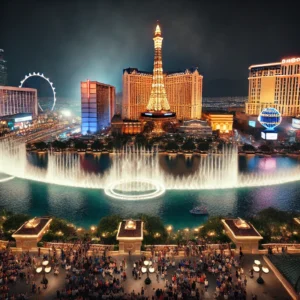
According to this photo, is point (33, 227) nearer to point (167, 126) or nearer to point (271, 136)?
point (271, 136)

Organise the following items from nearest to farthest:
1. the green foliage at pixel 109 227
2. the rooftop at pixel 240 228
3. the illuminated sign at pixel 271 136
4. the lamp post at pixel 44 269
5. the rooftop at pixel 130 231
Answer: the lamp post at pixel 44 269, the rooftop at pixel 130 231, the rooftop at pixel 240 228, the green foliage at pixel 109 227, the illuminated sign at pixel 271 136

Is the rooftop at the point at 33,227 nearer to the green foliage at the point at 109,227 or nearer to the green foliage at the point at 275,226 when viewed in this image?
the green foliage at the point at 109,227

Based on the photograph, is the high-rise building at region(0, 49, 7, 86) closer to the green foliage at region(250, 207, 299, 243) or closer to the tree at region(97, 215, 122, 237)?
the tree at region(97, 215, 122, 237)

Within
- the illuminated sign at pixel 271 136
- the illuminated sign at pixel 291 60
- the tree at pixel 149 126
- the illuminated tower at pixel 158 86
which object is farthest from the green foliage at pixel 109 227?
the illuminated sign at pixel 291 60

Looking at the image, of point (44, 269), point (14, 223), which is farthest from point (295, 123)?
point (44, 269)

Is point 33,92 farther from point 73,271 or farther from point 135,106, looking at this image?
point 73,271

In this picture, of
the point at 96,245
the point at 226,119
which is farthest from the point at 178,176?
the point at 226,119

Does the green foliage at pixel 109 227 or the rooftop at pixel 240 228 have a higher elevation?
the rooftop at pixel 240 228

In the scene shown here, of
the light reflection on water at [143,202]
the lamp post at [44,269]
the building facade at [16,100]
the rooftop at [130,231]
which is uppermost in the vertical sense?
the building facade at [16,100]
